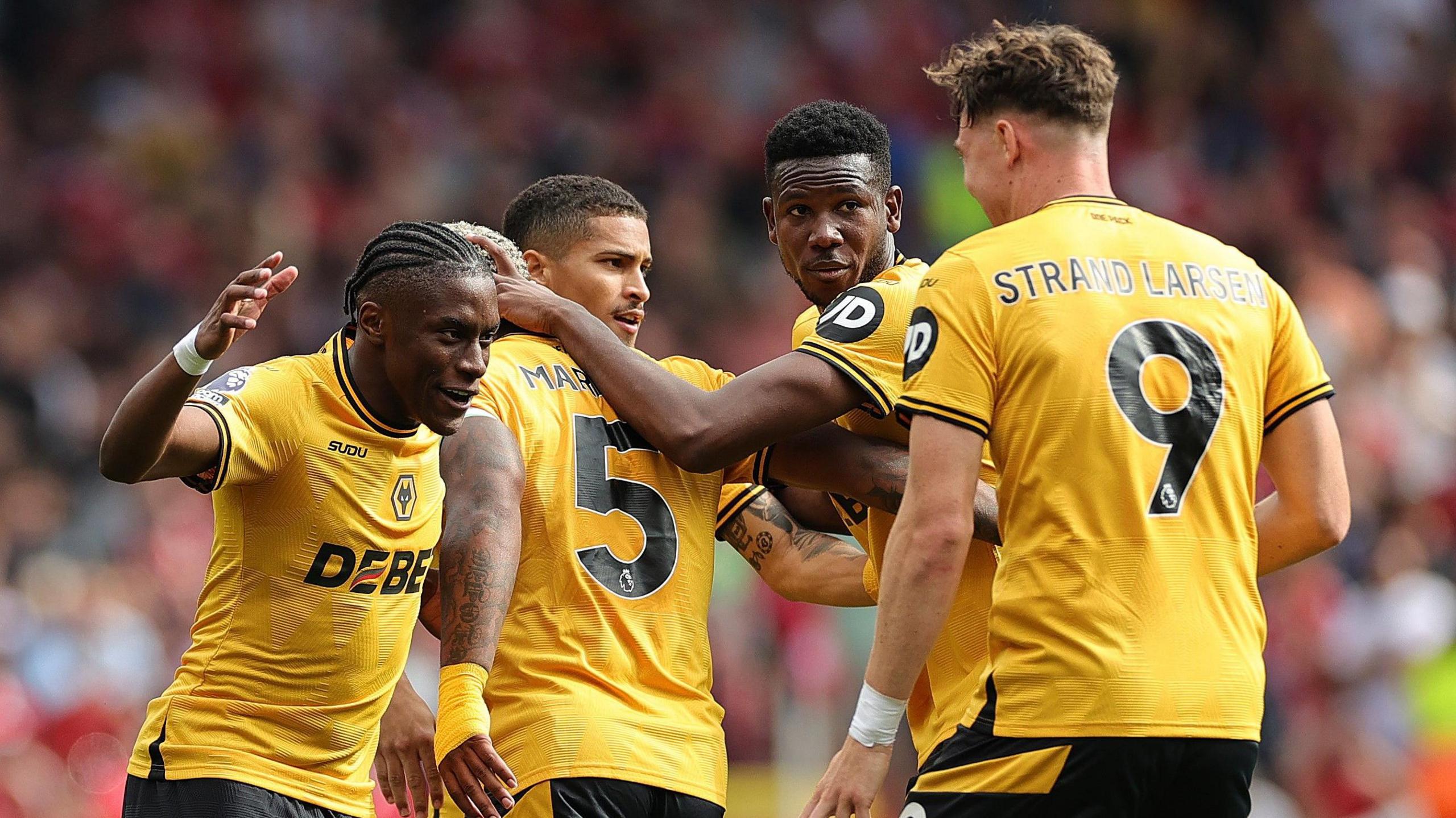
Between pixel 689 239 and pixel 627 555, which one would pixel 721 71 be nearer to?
pixel 689 239

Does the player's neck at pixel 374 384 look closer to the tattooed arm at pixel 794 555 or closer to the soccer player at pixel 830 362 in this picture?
the soccer player at pixel 830 362

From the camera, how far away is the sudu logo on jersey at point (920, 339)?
4.00 metres

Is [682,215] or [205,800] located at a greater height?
[682,215]

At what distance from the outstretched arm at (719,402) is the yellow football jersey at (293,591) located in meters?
0.61

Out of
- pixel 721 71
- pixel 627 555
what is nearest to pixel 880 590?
pixel 627 555

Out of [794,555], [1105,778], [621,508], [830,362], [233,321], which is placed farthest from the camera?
[794,555]

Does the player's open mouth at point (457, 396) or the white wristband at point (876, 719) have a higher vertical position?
the player's open mouth at point (457, 396)

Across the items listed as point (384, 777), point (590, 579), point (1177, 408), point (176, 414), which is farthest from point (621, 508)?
point (1177, 408)

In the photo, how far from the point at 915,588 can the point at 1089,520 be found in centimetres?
43

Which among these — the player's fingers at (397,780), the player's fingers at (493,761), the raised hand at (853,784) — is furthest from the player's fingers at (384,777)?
the raised hand at (853,784)

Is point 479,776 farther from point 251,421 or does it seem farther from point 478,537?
point 251,421

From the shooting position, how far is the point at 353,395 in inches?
184

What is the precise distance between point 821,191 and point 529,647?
165 centimetres

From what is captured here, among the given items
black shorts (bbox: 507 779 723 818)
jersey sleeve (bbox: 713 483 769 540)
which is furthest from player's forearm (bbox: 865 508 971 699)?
jersey sleeve (bbox: 713 483 769 540)
